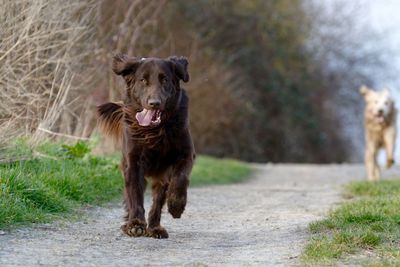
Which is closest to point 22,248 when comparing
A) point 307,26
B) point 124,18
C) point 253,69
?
point 124,18

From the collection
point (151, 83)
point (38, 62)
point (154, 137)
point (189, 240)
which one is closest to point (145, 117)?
point (154, 137)

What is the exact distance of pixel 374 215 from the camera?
23.9 ft

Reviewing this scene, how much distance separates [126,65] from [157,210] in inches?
49.4

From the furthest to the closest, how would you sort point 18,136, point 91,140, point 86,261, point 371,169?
point 371,169
point 91,140
point 18,136
point 86,261

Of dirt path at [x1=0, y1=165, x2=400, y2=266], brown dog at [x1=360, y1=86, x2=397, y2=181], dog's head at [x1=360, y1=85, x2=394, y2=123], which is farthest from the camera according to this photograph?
dog's head at [x1=360, y1=85, x2=394, y2=123]

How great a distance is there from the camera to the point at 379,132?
602 inches

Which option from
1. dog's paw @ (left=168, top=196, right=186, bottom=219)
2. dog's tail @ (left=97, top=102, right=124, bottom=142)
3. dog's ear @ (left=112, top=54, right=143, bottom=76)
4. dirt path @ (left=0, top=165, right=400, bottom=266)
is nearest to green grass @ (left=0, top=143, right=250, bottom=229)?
dirt path @ (left=0, top=165, right=400, bottom=266)

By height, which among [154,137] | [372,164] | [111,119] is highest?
[111,119]

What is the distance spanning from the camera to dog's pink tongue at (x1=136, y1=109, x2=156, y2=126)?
22.7ft

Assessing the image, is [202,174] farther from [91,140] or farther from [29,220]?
[29,220]

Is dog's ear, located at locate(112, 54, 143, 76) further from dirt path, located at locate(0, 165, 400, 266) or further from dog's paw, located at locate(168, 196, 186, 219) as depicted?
dirt path, located at locate(0, 165, 400, 266)

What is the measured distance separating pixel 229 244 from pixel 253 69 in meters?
24.8

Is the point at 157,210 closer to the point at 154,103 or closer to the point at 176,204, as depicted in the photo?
the point at 176,204

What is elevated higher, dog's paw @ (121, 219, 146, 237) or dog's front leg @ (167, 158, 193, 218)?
dog's front leg @ (167, 158, 193, 218)
